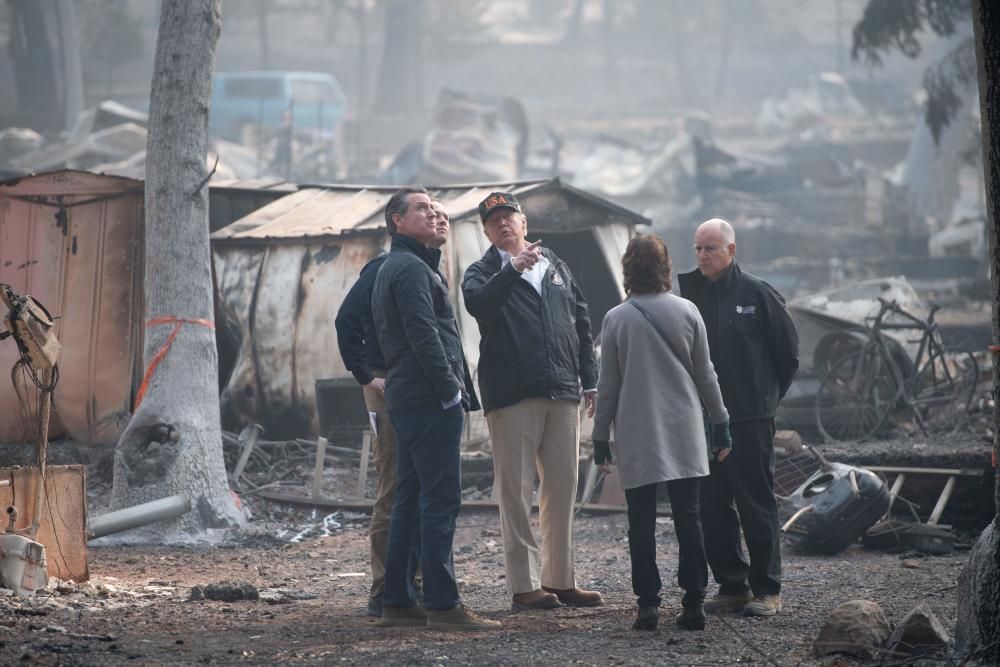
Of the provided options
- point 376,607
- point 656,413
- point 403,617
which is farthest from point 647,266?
point 376,607

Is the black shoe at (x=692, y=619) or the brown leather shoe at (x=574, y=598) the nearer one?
the black shoe at (x=692, y=619)

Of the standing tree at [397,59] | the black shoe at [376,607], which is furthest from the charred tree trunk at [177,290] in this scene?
the standing tree at [397,59]

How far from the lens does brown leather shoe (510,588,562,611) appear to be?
18.7 feet

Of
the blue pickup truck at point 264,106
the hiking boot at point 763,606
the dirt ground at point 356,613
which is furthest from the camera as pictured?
the blue pickup truck at point 264,106

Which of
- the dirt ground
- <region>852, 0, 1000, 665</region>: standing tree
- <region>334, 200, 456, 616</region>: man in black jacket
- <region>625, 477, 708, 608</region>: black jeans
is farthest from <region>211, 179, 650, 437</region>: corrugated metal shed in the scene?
<region>852, 0, 1000, 665</region>: standing tree

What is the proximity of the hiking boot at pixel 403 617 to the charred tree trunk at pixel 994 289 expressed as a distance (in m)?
2.24

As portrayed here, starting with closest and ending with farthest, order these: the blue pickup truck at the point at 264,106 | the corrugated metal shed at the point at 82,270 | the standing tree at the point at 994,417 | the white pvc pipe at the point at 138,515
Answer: the standing tree at the point at 994,417 < the white pvc pipe at the point at 138,515 < the corrugated metal shed at the point at 82,270 < the blue pickup truck at the point at 264,106

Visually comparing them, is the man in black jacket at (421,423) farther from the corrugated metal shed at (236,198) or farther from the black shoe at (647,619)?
the corrugated metal shed at (236,198)

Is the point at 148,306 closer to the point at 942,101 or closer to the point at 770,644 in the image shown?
the point at 770,644

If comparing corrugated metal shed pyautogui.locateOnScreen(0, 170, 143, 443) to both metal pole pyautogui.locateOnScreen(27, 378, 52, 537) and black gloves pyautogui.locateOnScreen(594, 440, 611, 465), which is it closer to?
metal pole pyautogui.locateOnScreen(27, 378, 52, 537)

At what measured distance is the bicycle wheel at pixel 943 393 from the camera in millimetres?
11453

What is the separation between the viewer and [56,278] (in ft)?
34.6

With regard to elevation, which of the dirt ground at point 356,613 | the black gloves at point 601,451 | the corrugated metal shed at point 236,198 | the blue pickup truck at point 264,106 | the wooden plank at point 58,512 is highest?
the blue pickup truck at point 264,106

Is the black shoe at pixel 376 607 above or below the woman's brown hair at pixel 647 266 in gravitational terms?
below
